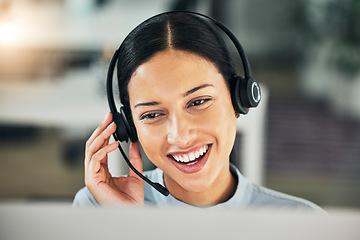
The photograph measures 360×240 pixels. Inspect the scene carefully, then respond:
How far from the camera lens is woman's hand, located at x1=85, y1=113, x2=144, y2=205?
2.02 ft

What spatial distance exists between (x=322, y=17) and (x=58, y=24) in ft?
5.85

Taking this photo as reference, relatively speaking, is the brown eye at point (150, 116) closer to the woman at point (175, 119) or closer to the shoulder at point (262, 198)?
the woman at point (175, 119)

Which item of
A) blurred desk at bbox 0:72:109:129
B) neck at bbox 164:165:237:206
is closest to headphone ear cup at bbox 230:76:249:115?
neck at bbox 164:165:237:206

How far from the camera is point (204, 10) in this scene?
676 mm

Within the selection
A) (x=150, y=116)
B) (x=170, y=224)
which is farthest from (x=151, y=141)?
(x=170, y=224)

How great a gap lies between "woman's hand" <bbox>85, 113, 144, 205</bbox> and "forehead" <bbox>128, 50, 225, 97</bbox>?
0.30 feet

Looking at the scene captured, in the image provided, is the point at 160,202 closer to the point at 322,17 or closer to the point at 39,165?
the point at 39,165

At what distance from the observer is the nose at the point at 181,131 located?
58 cm

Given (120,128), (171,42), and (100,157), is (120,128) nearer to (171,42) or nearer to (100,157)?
(100,157)

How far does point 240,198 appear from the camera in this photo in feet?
2.17

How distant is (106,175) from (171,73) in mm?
207

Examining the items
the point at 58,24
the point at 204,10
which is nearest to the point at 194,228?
the point at 204,10

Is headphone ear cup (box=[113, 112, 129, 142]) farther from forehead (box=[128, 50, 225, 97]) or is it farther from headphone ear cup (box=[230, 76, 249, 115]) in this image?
headphone ear cup (box=[230, 76, 249, 115])

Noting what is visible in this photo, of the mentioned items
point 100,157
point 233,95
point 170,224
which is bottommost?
point 170,224
